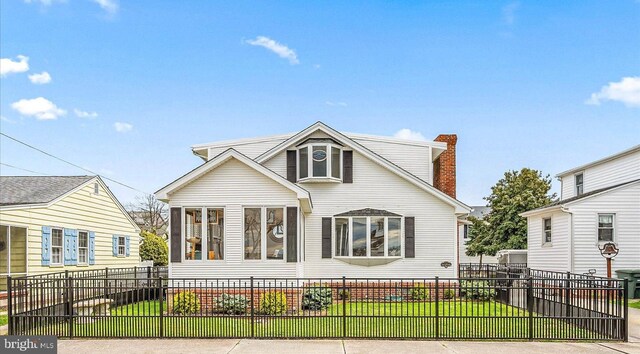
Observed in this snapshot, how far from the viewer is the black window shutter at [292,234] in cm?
1521

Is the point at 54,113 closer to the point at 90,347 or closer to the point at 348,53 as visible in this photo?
the point at 348,53

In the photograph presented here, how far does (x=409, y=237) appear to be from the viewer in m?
18.4

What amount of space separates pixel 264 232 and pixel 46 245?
8.34m

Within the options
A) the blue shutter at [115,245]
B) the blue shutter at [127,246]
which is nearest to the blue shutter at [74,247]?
the blue shutter at [115,245]

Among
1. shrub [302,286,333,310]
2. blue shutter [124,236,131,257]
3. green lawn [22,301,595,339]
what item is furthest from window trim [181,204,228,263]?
blue shutter [124,236,131,257]

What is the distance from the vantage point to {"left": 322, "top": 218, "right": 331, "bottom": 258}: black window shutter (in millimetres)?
18391

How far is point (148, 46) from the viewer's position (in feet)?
70.8

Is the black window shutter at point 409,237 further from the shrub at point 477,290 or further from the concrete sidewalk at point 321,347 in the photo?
the concrete sidewalk at point 321,347

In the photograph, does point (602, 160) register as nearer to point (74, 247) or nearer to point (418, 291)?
point (418, 291)

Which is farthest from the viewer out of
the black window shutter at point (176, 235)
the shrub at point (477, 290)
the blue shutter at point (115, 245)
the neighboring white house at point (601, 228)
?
the blue shutter at point (115, 245)

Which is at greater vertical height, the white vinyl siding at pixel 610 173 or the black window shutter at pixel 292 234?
the white vinyl siding at pixel 610 173

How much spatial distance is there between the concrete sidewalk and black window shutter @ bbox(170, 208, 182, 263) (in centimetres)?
433

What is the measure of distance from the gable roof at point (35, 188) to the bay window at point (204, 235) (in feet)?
19.9

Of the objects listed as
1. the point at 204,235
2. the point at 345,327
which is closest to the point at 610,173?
the point at 204,235
